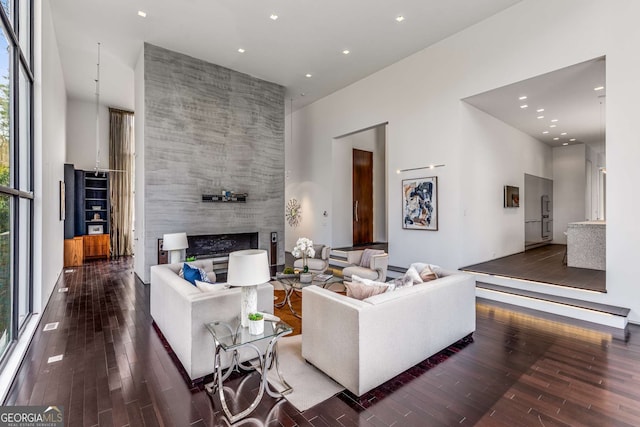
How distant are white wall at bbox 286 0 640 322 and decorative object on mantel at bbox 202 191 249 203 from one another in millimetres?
2733

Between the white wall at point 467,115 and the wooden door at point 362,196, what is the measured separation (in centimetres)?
113

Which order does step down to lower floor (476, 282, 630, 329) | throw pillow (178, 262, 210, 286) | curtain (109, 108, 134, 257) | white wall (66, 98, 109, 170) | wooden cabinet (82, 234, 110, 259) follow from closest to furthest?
throw pillow (178, 262, 210, 286), step down to lower floor (476, 282, 630, 329), wooden cabinet (82, 234, 110, 259), white wall (66, 98, 109, 170), curtain (109, 108, 134, 257)

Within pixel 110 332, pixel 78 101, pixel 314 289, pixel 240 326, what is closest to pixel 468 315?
pixel 314 289

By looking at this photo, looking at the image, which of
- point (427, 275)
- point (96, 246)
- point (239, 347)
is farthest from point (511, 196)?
point (96, 246)

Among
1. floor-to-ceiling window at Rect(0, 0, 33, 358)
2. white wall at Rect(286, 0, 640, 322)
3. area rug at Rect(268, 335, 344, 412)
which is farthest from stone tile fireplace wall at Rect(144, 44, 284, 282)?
area rug at Rect(268, 335, 344, 412)

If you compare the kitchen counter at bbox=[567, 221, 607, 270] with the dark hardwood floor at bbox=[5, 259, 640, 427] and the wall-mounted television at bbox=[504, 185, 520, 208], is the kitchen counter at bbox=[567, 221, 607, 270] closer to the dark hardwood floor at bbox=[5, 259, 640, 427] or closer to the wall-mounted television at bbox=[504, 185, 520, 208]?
the wall-mounted television at bbox=[504, 185, 520, 208]

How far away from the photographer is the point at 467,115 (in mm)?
Result: 6074

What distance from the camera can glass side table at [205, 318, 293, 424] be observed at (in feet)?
7.21

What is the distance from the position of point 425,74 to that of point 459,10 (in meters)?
1.38

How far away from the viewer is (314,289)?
283 centimetres

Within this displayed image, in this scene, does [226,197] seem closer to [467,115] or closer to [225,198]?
[225,198]

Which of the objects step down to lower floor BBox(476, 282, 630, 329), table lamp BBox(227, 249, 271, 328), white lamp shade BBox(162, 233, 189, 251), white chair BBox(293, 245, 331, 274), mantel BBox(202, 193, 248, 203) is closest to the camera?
table lamp BBox(227, 249, 271, 328)

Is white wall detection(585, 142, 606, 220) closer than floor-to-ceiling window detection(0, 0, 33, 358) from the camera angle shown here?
No

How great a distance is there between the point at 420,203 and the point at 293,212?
4.86 meters
